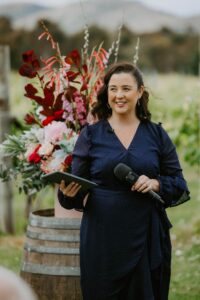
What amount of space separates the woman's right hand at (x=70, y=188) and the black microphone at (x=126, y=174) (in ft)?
0.75

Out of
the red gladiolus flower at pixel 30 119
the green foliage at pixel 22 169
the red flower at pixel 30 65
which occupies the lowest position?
the green foliage at pixel 22 169

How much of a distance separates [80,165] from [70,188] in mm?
158

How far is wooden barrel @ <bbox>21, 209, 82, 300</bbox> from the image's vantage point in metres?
4.25

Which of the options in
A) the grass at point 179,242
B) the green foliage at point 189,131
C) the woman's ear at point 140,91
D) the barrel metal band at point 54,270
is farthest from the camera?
the green foliage at point 189,131

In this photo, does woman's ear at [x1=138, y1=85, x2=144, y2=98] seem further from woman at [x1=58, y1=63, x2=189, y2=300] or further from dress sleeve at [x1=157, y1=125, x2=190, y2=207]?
dress sleeve at [x1=157, y1=125, x2=190, y2=207]

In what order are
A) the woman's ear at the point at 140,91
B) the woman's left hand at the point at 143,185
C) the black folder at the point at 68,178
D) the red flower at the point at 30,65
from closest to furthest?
the black folder at the point at 68,178
the woman's left hand at the point at 143,185
the woman's ear at the point at 140,91
the red flower at the point at 30,65

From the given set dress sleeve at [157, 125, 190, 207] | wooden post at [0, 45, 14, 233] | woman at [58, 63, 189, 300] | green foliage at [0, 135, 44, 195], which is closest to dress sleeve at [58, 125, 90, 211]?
woman at [58, 63, 189, 300]

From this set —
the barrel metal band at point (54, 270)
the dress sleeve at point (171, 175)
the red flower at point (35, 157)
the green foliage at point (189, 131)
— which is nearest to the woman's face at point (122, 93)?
the dress sleeve at point (171, 175)

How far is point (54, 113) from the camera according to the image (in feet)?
14.8

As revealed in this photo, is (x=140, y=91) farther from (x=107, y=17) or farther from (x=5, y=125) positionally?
(x=107, y=17)

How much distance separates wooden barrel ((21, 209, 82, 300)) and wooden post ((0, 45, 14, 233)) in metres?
4.10

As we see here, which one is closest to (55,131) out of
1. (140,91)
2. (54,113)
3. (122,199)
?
(54,113)

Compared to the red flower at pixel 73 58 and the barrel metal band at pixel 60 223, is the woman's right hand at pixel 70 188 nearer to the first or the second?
the barrel metal band at pixel 60 223

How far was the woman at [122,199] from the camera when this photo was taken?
151 inches
